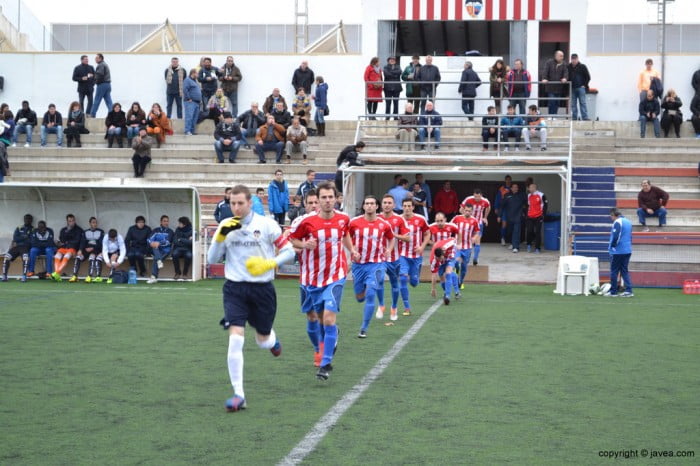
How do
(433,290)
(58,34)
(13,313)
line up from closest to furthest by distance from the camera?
(13,313)
(433,290)
(58,34)

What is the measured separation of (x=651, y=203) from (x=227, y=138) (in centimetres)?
1067

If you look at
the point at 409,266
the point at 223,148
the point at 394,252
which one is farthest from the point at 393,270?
the point at 223,148

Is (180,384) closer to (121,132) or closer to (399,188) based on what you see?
(399,188)

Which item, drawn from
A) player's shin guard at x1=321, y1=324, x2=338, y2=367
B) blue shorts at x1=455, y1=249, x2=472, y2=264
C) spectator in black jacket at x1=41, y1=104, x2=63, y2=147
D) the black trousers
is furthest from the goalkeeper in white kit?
spectator in black jacket at x1=41, y1=104, x2=63, y2=147

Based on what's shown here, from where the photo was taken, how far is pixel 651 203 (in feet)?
77.5

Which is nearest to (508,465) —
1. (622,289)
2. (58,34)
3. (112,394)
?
(112,394)

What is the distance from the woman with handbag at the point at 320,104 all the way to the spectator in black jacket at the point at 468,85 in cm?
362

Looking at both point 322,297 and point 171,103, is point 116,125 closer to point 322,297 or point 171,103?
point 171,103

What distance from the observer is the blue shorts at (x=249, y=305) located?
838 cm

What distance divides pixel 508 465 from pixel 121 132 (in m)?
23.6

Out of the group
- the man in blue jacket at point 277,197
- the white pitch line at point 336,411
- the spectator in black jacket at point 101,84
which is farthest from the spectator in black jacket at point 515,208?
the white pitch line at point 336,411

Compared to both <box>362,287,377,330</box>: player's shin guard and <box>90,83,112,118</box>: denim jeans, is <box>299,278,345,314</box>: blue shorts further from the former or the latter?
<box>90,83,112,118</box>: denim jeans

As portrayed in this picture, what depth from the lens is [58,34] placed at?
4288cm

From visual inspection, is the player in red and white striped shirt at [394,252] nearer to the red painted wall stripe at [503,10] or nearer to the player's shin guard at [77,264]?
the player's shin guard at [77,264]
